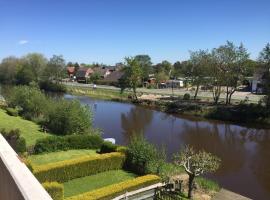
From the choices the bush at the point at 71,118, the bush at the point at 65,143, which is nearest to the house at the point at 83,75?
the bush at the point at 71,118

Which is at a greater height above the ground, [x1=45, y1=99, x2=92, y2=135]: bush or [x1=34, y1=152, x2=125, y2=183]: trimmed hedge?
[x1=45, y1=99, x2=92, y2=135]: bush

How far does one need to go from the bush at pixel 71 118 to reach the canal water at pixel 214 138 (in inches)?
187

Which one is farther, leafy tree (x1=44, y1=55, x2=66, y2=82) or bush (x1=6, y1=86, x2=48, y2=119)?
leafy tree (x1=44, y1=55, x2=66, y2=82)

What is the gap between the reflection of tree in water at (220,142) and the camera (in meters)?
25.7

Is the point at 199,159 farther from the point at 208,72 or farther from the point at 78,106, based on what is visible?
the point at 208,72

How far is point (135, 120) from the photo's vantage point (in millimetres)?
Result: 45156

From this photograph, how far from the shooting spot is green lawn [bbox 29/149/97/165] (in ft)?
65.8

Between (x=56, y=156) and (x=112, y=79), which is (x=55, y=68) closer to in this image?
(x=112, y=79)

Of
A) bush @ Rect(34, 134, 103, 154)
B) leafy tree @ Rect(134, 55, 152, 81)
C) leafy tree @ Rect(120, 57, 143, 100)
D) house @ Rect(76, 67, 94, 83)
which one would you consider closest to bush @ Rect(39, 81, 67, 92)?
leafy tree @ Rect(134, 55, 152, 81)

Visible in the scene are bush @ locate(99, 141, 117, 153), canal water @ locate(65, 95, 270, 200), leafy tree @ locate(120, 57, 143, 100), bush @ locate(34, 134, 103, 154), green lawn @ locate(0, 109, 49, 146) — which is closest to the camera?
bush @ locate(99, 141, 117, 153)

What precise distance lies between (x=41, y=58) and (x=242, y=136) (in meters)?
71.4

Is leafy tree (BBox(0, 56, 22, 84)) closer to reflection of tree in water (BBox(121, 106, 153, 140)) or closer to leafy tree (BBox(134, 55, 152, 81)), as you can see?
leafy tree (BBox(134, 55, 152, 81))

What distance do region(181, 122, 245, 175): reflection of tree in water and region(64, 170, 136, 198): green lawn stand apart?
7.68 metres

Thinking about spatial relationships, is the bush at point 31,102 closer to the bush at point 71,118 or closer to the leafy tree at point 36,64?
the bush at point 71,118
